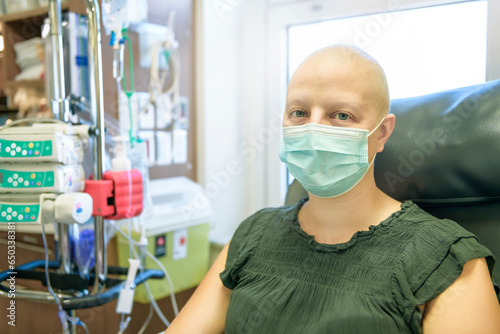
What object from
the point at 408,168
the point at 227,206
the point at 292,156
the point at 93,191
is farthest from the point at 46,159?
the point at 227,206

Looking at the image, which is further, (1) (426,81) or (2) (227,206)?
(2) (227,206)

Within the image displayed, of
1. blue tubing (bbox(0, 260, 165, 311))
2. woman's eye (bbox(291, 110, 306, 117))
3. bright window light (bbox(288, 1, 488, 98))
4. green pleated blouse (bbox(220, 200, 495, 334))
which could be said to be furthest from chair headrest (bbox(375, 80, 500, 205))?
blue tubing (bbox(0, 260, 165, 311))

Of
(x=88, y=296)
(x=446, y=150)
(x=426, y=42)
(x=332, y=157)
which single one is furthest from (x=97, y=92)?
(x=426, y=42)

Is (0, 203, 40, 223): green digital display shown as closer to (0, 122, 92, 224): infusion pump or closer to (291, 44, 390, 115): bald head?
(0, 122, 92, 224): infusion pump

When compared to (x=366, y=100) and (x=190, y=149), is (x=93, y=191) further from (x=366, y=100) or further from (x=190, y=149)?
(x=190, y=149)

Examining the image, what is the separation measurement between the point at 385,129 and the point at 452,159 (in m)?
0.17

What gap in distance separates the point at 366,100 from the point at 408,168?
235 millimetres

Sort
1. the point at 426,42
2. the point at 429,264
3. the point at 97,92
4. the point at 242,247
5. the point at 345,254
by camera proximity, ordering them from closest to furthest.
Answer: the point at 429,264
the point at 345,254
the point at 242,247
the point at 97,92
the point at 426,42

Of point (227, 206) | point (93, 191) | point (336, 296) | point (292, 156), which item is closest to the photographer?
point (336, 296)

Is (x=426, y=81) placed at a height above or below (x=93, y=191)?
above

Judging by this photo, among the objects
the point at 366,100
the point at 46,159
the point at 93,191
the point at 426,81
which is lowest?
the point at 93,191

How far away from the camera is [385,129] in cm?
101

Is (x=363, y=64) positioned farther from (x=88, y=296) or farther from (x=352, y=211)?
(x=88, y=296)

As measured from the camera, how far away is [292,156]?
1.02 meters
